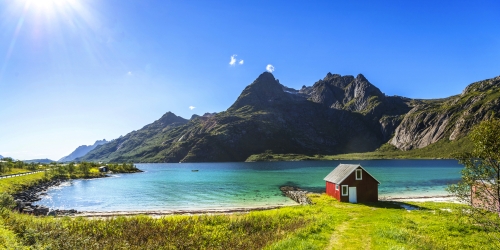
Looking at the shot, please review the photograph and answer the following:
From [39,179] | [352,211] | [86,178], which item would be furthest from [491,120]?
[86,178]

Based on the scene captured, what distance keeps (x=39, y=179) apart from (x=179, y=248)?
94.2 m

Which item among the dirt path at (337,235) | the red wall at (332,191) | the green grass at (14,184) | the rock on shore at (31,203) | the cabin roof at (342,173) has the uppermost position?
the cabin roof at (342,173)

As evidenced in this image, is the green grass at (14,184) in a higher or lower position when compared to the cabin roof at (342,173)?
lower

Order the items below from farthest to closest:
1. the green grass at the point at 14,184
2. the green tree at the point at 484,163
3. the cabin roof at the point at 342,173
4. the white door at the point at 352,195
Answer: the green grass at the point at 14,184
the cabin roof at the point at 342,173
the white door at the point at 352,195
the green tree at the point at 484,163

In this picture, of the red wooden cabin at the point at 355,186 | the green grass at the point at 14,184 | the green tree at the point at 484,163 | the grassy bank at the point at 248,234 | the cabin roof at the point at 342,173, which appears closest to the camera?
the green tree at the point at 484,163

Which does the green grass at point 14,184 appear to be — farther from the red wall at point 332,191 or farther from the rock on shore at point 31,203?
the red wall at point 332,191

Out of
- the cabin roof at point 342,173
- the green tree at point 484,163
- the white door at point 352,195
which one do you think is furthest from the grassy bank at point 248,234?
the cabin roof at point 342,173

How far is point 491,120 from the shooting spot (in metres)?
14.3

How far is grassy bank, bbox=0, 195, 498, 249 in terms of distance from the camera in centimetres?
1870

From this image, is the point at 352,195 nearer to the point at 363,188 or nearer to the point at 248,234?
the point at 363,188

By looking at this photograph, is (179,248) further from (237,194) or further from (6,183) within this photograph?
(6,183)

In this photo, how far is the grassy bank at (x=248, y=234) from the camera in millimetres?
18703

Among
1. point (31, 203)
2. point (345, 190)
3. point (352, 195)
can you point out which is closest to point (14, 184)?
point (31, 203)

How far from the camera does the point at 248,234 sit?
23.0 metres
